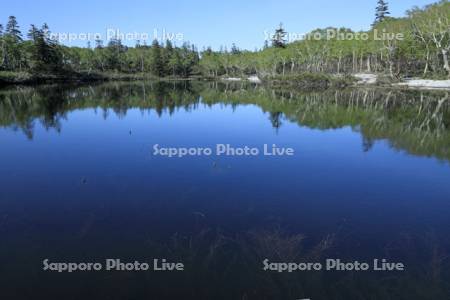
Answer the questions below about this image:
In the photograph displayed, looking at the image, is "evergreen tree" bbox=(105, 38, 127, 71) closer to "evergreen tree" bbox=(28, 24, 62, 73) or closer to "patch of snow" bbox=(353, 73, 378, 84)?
"evergreen tree" bbox=(28, 24, 62, 73)

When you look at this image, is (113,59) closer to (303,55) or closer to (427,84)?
(303,55)

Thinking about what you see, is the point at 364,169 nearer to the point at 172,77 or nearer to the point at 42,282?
the point at 42,282

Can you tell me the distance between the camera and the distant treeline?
61094 millimetres

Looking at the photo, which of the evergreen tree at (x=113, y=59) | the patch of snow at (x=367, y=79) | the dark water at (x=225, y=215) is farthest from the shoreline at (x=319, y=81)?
the dark water at (x=225, y=215)

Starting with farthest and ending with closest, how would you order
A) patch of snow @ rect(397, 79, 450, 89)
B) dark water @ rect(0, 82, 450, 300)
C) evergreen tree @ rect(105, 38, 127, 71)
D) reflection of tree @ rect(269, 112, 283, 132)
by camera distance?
evergreen tree @ rect(105, 38, 127, 71) → patch of snow @ rect(397, 79, 450, 89) → reflection of tree @ rect(269, 112, 283, 132) → dark water @ rect(0, 82, 450, 300)

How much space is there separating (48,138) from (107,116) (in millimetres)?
9917

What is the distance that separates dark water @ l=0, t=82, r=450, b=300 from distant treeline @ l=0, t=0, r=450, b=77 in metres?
49.4

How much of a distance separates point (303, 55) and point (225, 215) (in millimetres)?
88993

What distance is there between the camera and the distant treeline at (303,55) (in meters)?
61.1

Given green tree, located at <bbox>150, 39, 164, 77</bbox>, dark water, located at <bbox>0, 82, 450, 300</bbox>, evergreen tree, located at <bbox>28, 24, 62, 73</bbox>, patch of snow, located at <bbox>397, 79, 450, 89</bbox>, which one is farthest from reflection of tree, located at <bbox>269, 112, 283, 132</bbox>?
green tree, located at <bbox>150, 39, 164, 77</bbox>

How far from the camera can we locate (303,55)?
303 ft

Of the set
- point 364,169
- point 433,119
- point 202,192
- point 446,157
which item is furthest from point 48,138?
point 433,119

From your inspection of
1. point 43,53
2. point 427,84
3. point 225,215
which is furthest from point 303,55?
point 225,215

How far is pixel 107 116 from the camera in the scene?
29.5 m
